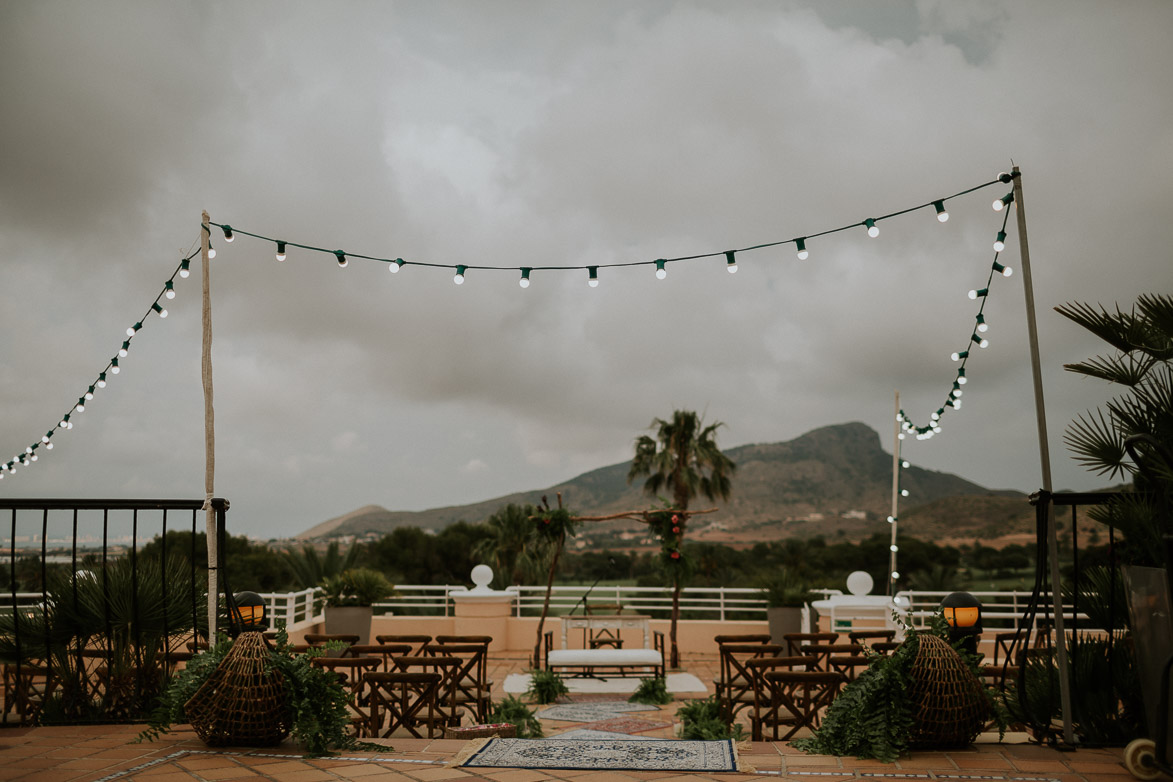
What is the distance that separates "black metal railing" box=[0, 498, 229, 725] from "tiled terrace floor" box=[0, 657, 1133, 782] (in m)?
0.34

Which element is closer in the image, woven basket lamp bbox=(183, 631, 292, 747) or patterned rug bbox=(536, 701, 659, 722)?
woven basket lamp bbox=(183, 631, 292, 747)

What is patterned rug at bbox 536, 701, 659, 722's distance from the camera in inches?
266

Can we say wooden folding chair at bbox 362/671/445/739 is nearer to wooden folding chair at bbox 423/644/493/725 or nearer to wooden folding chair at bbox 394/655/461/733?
wooden folding chair at bbox 394/655/461/733

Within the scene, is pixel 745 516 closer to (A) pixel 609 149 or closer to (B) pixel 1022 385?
(A) pixel 609 149

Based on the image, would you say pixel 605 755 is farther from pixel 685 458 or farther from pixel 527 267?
pixel 685 458

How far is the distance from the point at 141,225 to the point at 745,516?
136ft

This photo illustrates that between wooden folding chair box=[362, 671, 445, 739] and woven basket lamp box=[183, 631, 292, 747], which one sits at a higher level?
woven basket lamp box=[183, 631, 292, 747]

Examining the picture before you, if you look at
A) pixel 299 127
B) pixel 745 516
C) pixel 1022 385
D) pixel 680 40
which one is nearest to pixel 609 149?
pixel 680 40

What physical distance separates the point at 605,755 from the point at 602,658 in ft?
13.7

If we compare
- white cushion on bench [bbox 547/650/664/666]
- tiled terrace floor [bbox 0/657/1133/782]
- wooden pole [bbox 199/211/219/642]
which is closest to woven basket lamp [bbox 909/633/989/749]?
tiled terrace floor [bbox 0/657/1133/782]

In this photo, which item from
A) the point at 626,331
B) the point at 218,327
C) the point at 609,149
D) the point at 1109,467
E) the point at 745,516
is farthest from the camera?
the point at 745,516

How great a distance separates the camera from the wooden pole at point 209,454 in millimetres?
4473

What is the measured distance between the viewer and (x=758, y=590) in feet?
35.4

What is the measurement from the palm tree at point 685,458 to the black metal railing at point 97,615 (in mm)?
16193
